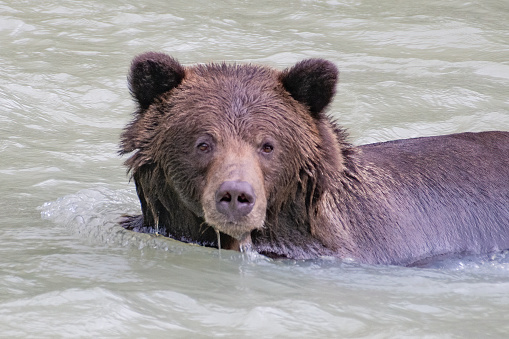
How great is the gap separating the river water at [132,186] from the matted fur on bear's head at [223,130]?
54 centimetres

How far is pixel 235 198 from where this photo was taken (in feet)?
20.1

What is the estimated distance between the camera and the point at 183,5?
600 inches

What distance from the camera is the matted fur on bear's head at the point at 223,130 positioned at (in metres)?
6.65

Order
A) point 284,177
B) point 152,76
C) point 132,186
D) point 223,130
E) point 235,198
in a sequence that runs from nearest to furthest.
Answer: point 235,198 < point 223,130 < point 284,177 < point 152,76 < point 132,186

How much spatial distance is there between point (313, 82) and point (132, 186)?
299 centimetres

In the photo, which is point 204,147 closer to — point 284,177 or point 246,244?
point 284,177

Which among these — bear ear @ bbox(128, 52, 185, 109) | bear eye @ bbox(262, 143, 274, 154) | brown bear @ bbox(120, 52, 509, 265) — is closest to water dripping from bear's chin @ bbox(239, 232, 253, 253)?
brown bear @ bbox(120, 52, 509, 265)

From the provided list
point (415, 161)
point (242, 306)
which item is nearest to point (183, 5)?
point (415, 161)

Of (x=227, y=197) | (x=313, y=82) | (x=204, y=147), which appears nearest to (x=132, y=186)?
(x=204, y=147)

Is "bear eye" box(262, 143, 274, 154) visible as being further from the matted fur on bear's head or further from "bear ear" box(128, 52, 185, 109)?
"bear ear" box(128, 52, 185, 109)

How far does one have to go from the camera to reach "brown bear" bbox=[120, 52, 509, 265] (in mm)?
6664

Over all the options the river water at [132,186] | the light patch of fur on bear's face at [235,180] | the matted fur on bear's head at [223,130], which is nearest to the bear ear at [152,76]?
the matted fur on bear's head at [223,130]

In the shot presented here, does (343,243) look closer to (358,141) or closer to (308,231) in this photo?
(308,231)

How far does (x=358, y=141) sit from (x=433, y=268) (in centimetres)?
365
